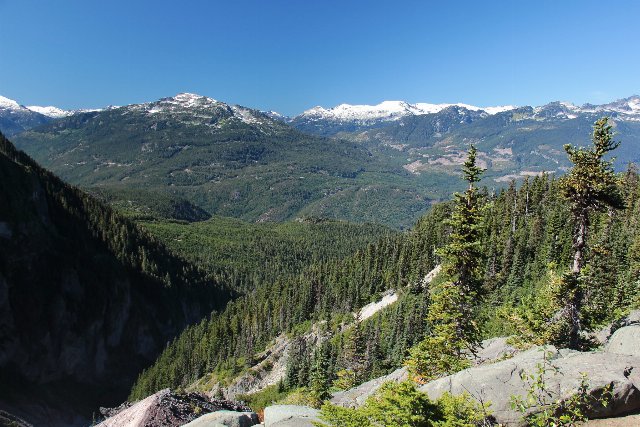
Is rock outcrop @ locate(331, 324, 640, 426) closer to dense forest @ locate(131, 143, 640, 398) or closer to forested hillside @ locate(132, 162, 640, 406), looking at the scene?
dense forest @ locate(131, 143, 640, 398)

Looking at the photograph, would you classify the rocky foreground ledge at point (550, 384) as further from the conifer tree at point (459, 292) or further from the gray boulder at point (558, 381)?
the conifer tree at point (459, 292)

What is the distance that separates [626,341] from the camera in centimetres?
2339

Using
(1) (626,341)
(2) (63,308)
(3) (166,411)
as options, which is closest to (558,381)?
(1) (626,341)

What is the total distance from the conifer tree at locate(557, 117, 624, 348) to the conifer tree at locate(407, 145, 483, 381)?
5.68m

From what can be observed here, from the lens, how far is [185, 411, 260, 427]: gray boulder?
21781 mm

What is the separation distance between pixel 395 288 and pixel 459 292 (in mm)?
98506

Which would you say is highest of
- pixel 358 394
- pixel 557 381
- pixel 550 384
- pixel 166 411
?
pixel 557 381

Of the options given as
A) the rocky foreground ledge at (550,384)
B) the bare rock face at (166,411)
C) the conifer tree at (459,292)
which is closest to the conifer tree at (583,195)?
the rocky foreground ledge at (550,384)

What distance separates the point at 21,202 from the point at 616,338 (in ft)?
460

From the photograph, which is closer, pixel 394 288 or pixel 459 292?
pixel 459 292

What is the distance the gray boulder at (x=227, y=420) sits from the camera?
21.8 meters

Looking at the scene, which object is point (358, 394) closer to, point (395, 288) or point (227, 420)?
point (227, 420)

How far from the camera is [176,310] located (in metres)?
189

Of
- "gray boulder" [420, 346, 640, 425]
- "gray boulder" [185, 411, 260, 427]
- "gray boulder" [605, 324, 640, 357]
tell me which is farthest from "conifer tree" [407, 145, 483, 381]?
"gray boulder" [185, 411, 260, 427]
